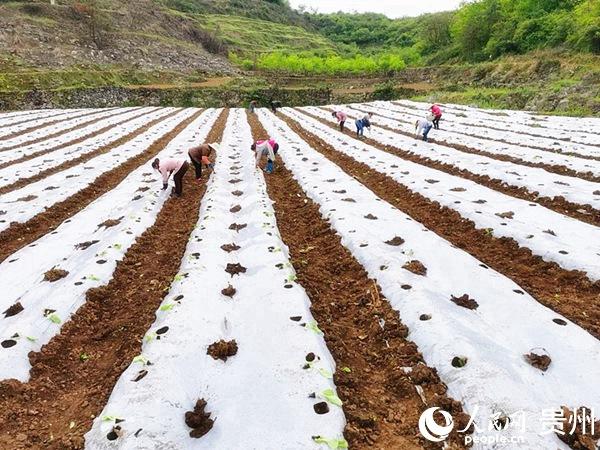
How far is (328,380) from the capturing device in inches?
138

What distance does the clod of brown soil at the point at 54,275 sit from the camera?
5432mm

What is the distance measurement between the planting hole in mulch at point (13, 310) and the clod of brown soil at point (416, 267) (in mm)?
5031

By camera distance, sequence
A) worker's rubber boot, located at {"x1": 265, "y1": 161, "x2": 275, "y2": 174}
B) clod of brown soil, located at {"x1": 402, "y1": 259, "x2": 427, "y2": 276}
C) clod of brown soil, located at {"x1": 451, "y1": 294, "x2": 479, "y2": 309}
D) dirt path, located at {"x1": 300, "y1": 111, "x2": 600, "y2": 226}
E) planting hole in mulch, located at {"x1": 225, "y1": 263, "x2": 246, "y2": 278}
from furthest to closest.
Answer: worker's rubber boot, located at {"x1": 265, "y1": 161, "x2": 275, "y2": 174} < dirt path, located at {"x1": 300, "y1": 111, "x2": 600, "y2": 226} < planting hole in mulch, located at {"x1": 225, "y1": 263, "x2": 246, "y2": 278} < clod of brown soil, located at {"x1": 402, "y1": 259, "x2": 427, "y2": 276} < clod of brown soil, located at {"x1": 451, "y1": 294, "x2": 479, "y2": 309}

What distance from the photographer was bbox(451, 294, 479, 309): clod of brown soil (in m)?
4.60

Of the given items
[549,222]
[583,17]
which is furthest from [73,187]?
[583,17]

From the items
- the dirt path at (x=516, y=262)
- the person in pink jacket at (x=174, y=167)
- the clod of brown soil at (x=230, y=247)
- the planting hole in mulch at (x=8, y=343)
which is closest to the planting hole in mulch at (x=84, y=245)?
the clod of brown soil at (x=230, y=247)

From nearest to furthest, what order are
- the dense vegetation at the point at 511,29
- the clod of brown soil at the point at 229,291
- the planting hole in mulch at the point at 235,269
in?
1. the clod of brown soil at the point at 229,291
2. the planting hole in mulch at the point at 235,269
3. the dense vegetation at the point at 511,29

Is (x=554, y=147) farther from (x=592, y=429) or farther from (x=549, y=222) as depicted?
(x=592, y=429)

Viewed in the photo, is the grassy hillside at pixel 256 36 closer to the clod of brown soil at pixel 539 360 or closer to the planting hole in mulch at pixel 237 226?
the planting hole in mulch at pixel 237 226

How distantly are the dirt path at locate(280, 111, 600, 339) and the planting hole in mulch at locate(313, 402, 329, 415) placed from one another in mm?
3204

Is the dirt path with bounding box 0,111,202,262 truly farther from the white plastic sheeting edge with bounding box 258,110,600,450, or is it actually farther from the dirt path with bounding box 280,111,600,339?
the dirt path with bounding box 280,111,600,339

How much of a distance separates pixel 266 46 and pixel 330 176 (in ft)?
311

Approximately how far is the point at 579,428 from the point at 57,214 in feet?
32.6

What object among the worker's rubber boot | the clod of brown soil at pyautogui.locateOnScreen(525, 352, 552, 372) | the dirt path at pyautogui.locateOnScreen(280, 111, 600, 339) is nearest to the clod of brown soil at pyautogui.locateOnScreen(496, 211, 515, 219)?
the dirt path at pyautogui.locateOnScreen(280, 111, 600, 339)
